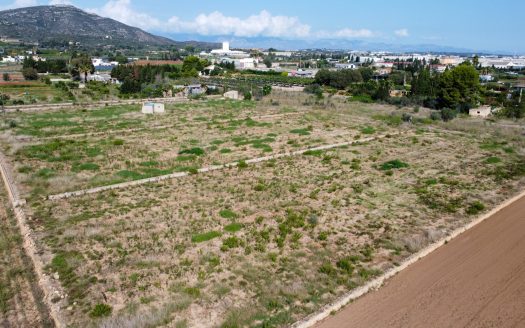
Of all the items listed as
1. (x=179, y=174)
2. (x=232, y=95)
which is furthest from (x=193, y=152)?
(x=232, y=95)

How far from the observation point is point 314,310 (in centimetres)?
908

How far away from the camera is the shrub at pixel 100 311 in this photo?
8.84m

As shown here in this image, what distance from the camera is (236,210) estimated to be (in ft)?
48.5

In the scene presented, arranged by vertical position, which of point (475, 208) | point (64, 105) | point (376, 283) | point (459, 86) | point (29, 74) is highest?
point (459, 86)

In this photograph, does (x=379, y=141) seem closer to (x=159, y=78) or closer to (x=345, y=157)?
(x=345, y=157)

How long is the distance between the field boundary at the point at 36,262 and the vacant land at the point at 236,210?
0.79 ft

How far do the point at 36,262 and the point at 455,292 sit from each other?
10.6 meters

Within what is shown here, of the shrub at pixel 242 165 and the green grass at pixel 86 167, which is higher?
the shrub at pixel 242 165

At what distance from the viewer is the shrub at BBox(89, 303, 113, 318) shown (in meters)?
8.84

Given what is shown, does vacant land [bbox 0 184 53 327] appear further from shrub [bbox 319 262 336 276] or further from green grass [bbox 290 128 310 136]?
green grass [bbox 290 128 310 136]

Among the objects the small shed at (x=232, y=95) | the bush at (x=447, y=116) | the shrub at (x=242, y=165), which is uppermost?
the small shed at (x=232, y=95)

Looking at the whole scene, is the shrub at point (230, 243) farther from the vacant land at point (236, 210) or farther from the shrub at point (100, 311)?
the shrub at point (100, 311)

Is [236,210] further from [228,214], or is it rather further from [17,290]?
[17,290]

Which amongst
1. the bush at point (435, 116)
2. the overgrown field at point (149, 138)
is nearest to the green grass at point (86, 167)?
the overgrown field at point (149, 138)
